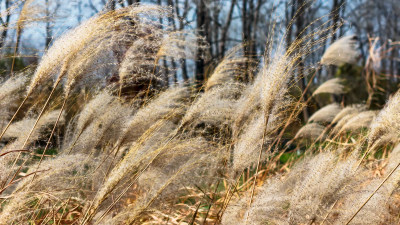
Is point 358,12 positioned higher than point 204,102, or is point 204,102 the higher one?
point 358,12

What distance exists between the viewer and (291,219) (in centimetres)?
114

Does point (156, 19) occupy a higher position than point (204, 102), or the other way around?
point (156, 19)

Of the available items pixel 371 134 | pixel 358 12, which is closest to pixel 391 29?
pixel 358 12

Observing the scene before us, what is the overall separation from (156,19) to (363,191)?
112cm

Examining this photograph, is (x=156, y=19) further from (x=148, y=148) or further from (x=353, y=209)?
(x=353, y=209)

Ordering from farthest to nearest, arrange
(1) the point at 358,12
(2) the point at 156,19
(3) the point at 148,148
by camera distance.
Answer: (1) the point at 358,12 → (2) the point at 156,19 → (3) the point at 148,148

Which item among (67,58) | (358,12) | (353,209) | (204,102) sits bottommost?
(353,209)

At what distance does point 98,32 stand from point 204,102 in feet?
1.63

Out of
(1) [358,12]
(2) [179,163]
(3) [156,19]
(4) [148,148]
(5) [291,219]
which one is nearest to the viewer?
(5) [291,219]

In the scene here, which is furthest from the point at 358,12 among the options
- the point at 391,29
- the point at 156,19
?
the point at 156,19

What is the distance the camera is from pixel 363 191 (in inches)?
50.3

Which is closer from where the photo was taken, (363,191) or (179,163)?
(363,191)

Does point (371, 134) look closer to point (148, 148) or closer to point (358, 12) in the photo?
point (148, 148)

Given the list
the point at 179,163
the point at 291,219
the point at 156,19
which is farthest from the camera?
the point at 156,19
